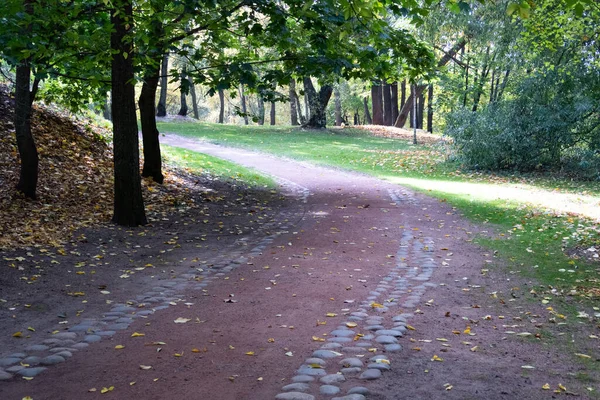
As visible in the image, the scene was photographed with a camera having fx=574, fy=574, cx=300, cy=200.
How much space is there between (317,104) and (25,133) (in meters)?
26.6

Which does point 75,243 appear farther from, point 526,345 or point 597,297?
point 597,297

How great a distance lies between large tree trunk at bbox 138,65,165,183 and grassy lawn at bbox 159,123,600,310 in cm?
745

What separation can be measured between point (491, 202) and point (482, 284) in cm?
742

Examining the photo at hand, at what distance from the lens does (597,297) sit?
259 inches

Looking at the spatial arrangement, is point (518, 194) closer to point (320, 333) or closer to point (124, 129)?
point (124, 129)

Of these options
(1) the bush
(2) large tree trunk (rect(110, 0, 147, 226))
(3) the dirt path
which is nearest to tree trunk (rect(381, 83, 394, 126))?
(1) the bush

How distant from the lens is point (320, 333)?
5.36 meters

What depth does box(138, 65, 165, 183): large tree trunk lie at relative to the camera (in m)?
14.2

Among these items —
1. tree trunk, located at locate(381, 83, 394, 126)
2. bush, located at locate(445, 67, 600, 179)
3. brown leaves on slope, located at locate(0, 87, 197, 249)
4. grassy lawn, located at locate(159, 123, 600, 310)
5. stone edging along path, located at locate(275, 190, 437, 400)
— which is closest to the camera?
stone edging along path, located at locate(275, 190, 437, 400)

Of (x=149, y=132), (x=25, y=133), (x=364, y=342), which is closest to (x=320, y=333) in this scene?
(x=364, y=342)

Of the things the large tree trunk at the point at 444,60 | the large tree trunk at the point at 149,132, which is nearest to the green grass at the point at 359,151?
the large tree trunk at the point at 444,60

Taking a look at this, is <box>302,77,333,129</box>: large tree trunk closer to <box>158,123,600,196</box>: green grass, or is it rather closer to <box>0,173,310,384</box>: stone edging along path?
<box>158,123,600,196</box>: green grass

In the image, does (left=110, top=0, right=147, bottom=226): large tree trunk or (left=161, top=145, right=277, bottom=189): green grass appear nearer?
(left=110, top=0, right=147, bottom=226): large tree trunk

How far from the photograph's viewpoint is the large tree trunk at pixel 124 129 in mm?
9812
